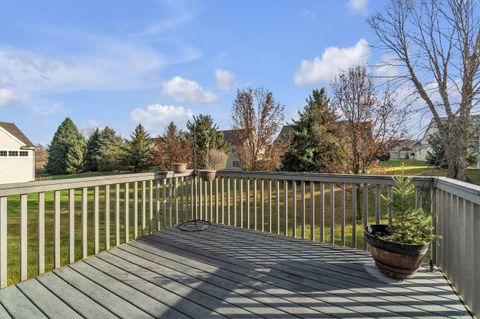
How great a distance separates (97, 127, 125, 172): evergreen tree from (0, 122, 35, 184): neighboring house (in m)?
5.52

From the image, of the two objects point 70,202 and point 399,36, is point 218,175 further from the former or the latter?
point 399,36

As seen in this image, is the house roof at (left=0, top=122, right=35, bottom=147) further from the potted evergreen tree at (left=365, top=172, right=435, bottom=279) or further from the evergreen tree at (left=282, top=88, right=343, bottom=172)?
the potted evergreen tree at (left=365, top=172, right=435, bottom=279)

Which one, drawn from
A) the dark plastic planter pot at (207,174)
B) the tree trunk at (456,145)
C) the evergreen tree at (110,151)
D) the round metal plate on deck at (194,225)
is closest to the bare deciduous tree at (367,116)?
the tree trunk at (456,145)

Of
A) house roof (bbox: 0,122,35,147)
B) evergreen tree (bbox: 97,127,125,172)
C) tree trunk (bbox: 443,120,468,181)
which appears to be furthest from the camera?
evergreen tree (bbox: 97,127,125,172)

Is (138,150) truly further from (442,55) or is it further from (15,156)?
(442,55)

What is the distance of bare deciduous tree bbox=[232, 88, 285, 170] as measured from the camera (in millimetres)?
9328

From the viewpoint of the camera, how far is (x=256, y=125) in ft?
31.1

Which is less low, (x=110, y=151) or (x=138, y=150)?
(x=110, y=151)

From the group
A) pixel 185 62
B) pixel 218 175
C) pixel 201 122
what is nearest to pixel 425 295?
pixel 218 175

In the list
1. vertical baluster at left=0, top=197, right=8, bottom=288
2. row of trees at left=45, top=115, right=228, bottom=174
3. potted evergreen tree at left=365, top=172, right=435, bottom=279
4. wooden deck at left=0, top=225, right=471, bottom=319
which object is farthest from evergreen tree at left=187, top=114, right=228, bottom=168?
potted evergreen tree at left=365, top=172, right=435, bottom=279

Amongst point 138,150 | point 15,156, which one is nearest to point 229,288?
point 138,150

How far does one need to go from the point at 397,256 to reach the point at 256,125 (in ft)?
25.6

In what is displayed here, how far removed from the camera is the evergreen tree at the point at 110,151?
2197cm

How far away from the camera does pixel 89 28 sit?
19.7 ft
